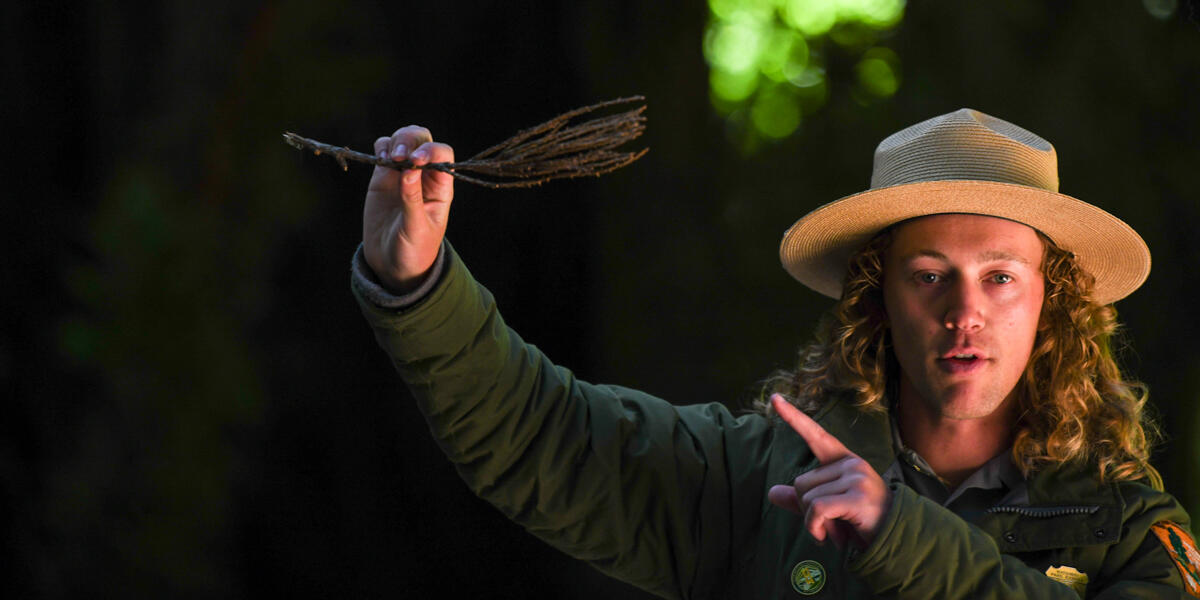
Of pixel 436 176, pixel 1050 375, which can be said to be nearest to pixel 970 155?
pixel 1050 375

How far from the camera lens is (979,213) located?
2441 mm

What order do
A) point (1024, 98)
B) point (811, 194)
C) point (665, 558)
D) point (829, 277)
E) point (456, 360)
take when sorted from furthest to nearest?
point (811, 194), point (1024, 98), point (829, 277), point (665, 558), point (456, 360)

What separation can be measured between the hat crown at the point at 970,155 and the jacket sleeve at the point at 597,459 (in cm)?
64

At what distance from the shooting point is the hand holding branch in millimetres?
1904

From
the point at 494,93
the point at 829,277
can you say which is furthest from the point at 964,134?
the point at 494,93

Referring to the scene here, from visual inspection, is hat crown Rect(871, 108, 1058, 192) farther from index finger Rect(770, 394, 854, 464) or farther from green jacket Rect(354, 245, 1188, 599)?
index finger Rect(770, 394, 854, 464)

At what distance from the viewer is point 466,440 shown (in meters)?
2.21

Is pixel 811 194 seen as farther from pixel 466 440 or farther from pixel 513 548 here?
pixel 466 440

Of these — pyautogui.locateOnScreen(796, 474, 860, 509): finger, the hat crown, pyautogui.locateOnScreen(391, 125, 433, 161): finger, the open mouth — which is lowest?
pyautogui.locateOnScreen(796, 474, 860, 509): finger

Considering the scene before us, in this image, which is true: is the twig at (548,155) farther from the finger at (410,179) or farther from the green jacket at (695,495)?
the green jacket at (695,495)

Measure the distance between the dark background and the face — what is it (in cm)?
213

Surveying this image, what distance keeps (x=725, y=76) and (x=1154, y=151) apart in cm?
192

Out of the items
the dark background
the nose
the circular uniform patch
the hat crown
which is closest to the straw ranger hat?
the hat crown

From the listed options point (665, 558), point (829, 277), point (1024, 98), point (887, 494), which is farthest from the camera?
point (1024, 98)
